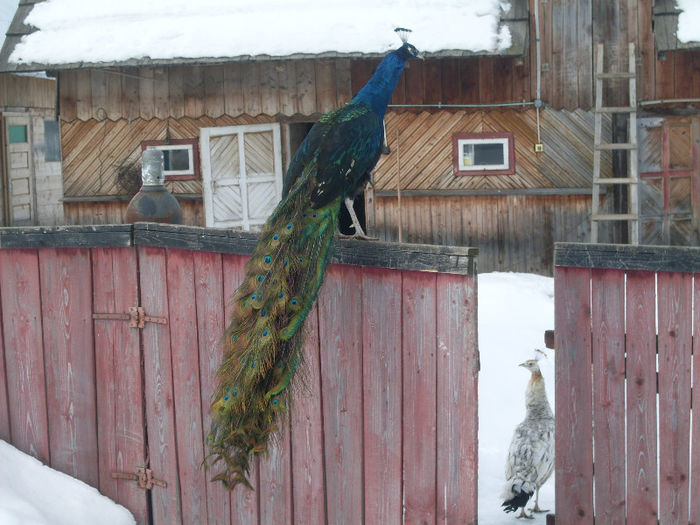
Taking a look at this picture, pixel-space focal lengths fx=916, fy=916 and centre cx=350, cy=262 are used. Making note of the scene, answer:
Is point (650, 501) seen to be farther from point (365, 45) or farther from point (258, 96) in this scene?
point (258, 96)

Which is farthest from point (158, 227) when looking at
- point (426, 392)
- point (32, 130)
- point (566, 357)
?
point (32, 130)

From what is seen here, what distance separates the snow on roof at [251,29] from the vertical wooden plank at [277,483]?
24.7ft

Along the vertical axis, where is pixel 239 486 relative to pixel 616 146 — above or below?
below

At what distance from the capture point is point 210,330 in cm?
521

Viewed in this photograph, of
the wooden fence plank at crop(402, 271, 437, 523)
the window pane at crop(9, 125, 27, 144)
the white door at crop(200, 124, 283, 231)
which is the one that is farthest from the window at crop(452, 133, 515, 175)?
the window pane at crop(9, 125, 27, 144)

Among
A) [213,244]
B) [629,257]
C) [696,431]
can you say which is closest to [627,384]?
[696,431]

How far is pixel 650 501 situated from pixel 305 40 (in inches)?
347

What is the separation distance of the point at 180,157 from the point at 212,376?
8860 millimetres

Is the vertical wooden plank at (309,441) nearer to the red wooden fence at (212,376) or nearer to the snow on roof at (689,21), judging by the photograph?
the red wooden fence at (212,376)

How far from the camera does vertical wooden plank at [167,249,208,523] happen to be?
5.29 m

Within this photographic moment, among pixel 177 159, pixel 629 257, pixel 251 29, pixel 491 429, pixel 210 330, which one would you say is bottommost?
pixel 491 429

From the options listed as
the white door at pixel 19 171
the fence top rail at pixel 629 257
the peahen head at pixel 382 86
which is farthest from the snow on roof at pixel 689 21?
the white door at pixel 19 171

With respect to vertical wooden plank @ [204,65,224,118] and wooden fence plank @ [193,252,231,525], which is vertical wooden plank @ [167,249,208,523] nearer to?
wooden fence plank @ [193,252,231,525]

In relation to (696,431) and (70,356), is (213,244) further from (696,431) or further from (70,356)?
(696,431)
